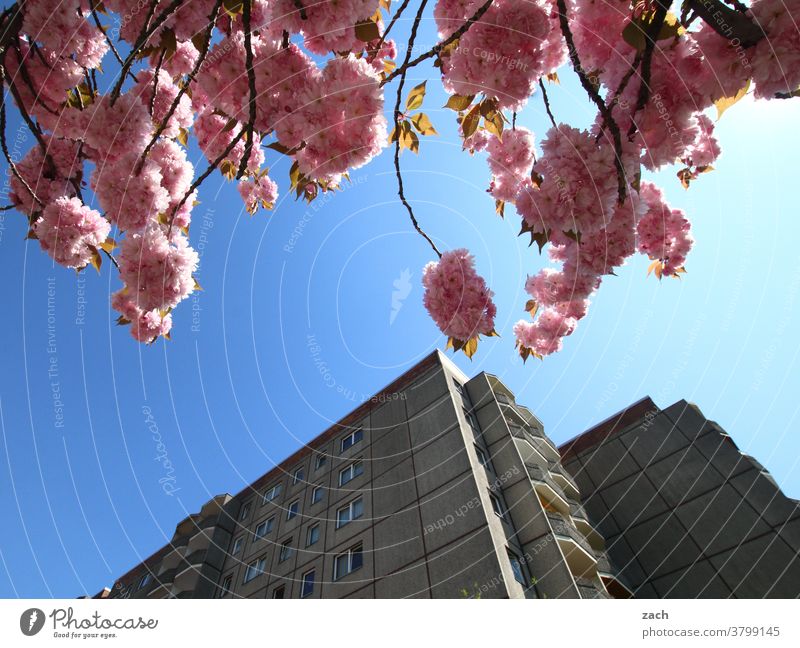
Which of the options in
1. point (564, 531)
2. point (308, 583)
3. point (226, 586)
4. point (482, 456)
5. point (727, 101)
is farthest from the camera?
point (226, 586)

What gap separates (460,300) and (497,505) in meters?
11.3

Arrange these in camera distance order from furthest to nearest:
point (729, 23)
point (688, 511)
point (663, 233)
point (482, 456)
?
1. point (482, 456)
2. point (688, 511)
3. point (663, 233)
4. point (729, 23)

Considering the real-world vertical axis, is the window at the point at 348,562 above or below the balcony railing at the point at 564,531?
above

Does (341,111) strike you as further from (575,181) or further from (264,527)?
(264,527)

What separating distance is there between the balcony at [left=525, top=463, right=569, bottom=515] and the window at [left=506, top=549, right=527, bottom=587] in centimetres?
297

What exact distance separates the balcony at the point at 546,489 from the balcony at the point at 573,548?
0.99 metres

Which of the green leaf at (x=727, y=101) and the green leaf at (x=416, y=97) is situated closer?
the green leaf at (x=727, y=101)

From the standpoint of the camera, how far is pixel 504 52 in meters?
1.78

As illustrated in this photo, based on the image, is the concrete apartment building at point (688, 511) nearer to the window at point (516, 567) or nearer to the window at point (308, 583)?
the window at point (516, 567)

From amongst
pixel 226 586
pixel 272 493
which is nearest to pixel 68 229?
pixel 226 586

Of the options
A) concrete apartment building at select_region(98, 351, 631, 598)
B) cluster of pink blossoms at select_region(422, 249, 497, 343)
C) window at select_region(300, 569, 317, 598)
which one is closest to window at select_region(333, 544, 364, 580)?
concrete apartment building at select_region(98, 351, 631, 598)

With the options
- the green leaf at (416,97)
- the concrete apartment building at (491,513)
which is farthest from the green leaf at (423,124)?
the concrete apartment building at (491,513)

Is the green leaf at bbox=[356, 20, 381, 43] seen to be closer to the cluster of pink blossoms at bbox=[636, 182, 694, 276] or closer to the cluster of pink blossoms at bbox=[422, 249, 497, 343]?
the cluster of pink blossoms at bbox=[422, 249, 497, 343]

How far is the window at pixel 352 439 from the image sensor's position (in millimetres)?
16406
